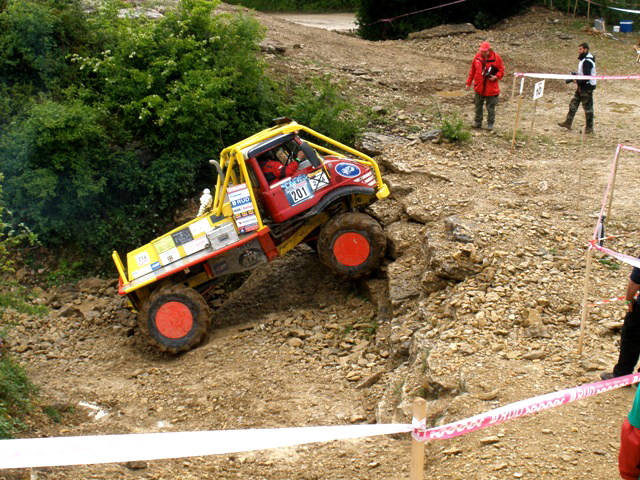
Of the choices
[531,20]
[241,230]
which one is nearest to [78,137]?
[241,230]

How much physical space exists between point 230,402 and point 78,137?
5.53m

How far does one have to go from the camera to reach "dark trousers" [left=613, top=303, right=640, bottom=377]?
5.76 m

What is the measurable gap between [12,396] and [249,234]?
3.24 meters

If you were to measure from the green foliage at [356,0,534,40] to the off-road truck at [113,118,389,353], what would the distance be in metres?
14.3

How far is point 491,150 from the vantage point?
11.7m

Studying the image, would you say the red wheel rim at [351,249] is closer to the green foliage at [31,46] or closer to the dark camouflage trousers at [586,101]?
the dark camouflage trousers at [586,101]

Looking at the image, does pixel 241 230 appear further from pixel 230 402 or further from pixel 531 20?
pixel 531 20

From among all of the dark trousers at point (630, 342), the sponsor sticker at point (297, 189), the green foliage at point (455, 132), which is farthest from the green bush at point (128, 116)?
the dark trousers at point (630, 342)

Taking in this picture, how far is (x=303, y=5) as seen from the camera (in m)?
29.5

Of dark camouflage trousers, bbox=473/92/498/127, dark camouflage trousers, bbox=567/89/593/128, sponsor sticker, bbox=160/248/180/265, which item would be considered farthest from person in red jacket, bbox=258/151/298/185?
dark camouflage trousers, bbox=567/89/593/128

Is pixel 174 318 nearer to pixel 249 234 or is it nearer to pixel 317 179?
pixel 249 234

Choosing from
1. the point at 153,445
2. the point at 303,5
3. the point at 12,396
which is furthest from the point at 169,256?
the point at 303,5

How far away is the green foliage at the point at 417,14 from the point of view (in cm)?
2186

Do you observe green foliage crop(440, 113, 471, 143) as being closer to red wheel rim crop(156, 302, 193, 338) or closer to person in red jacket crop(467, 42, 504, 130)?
person in red jacket crop(467, 42, 504, 130)
